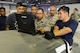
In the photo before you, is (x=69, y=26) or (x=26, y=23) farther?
(x=69, y=26)

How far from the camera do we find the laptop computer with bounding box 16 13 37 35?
5.11 ft

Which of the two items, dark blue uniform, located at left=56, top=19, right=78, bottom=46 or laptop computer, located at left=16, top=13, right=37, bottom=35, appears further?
dark blue uniform, located at left=56, top=19, right=78, bottom=46

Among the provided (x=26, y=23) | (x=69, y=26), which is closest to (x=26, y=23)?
(x=26, y=23)

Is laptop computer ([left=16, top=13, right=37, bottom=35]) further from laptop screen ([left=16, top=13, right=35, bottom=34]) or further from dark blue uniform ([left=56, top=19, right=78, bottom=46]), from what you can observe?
dark blue uniform ([left=56, top=19, right=78, bottom=46])

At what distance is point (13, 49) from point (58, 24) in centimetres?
172

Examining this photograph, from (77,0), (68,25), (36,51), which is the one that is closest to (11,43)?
(36,51)

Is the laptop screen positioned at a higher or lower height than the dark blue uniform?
higher

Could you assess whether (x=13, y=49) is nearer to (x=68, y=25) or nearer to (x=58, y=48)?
(x=58, y=48)

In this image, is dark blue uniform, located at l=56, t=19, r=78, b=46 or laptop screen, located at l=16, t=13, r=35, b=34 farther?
dark blue uniform, located at l=56, t=19, r=78, b=46

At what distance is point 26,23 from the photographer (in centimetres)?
161

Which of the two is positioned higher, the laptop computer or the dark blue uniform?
the laptop computer

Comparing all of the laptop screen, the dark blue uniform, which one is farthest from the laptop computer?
the dark blue uniform

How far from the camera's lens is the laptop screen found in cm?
156

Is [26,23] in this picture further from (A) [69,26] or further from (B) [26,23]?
(A) [69,26]
